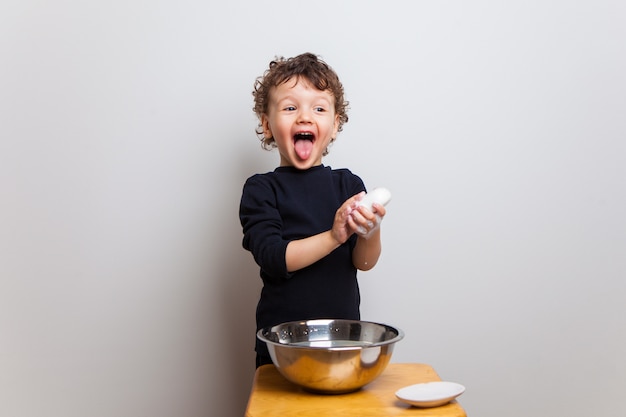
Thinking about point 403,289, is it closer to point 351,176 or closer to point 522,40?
point 351,176

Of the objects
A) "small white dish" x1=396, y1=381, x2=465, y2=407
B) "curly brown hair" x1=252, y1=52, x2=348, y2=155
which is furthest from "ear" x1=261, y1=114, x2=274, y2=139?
"small white dish" x1=396, y1=381, x2=465, y2=407

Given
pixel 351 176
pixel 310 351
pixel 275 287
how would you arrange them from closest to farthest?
pixel 310 351 < pixel 275 287 < pixel 351 176

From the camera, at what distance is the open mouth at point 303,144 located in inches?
58.1

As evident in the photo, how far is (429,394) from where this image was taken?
1105 mm

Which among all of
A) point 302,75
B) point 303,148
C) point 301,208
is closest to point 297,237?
point 301,208

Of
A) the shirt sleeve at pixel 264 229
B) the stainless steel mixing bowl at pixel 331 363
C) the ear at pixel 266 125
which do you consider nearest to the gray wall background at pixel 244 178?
the ear at pixel 266 125

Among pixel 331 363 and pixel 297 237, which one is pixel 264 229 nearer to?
pixel 297 237

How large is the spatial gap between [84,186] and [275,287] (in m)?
0.70

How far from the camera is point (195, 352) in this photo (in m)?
1.88

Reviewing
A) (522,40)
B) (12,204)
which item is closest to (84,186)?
(12,204)

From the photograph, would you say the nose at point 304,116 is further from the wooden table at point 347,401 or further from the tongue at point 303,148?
the wooden table at point 347,401

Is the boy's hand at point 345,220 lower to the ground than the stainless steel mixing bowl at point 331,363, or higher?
higher

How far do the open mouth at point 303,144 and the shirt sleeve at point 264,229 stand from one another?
91 mm

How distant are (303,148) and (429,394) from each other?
58 centimetres
